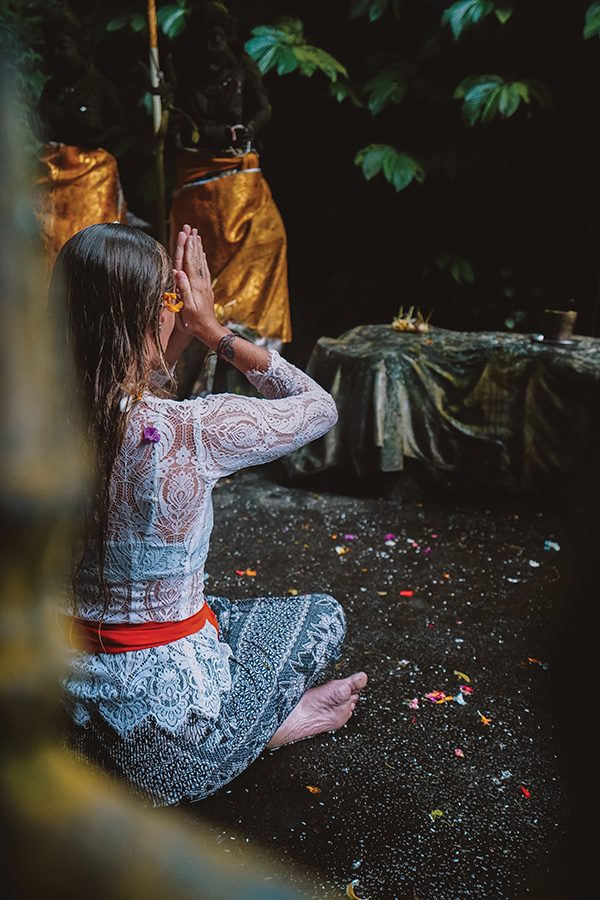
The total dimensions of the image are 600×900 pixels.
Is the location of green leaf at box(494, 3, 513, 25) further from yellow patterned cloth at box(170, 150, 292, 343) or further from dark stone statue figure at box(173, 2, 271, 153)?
yellow patterned cloth at box(170, 150, 292, 343)

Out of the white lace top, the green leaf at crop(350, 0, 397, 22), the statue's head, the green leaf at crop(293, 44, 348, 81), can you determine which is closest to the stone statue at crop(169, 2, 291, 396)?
the statue's head

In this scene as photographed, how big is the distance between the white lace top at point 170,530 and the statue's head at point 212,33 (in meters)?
3.70

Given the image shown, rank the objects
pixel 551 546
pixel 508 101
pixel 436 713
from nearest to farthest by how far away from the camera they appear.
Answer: pixel 436 713, pixel 551 546, pixel 508 101

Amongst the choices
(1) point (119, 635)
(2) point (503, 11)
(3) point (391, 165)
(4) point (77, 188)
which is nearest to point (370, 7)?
(2) point (503, 11)

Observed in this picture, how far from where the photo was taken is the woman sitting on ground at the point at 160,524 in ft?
4.75

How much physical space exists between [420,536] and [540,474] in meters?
0.74

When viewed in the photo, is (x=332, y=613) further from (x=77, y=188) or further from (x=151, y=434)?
(x=77, y=188)

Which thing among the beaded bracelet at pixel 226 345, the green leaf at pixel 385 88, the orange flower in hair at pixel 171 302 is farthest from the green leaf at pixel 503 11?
the orange flower in hair at pixel 171 302

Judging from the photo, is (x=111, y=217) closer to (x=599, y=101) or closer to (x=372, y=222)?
(x=372, y=222)

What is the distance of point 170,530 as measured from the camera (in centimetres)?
160

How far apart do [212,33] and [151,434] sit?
405cm

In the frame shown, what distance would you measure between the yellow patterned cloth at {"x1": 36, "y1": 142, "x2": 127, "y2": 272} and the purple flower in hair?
373 cm

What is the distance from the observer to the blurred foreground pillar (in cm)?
43

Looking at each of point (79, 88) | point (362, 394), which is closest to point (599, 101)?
point (362, 394)
